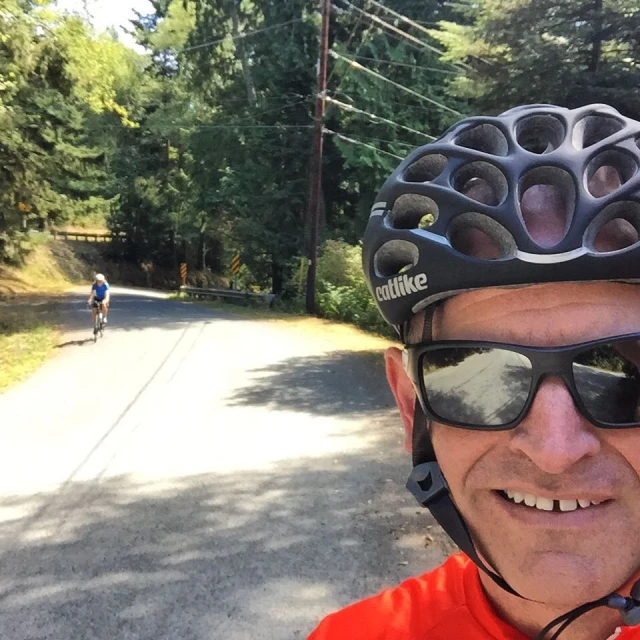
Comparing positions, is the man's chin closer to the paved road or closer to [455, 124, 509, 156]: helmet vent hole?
[455, 124, 509, 156]: helmet vent hole

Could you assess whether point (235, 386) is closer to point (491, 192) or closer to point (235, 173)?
point (491, 192)

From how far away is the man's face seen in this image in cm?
124

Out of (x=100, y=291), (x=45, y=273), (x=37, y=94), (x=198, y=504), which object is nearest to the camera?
(x=198, y=504)

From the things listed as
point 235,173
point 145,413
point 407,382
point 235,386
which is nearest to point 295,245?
point 235,173

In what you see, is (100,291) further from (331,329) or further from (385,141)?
(385,141)

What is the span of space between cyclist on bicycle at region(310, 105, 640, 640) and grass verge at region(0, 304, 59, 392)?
1014cm

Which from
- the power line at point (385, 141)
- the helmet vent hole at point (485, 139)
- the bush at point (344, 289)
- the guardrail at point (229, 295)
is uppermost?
the power line at point (385, 141)

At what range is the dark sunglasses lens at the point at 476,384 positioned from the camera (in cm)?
133

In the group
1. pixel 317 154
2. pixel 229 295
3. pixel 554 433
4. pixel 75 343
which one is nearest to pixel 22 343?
pixel 75 343

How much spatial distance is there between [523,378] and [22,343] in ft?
48.9

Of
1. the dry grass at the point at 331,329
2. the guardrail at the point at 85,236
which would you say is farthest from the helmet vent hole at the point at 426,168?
the guardrail at the point at 85,236

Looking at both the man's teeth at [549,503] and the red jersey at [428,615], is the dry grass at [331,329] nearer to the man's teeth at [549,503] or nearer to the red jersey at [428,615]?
the red jersey at [428,615]

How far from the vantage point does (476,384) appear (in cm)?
139

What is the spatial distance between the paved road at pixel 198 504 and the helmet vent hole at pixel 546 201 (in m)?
3.07
